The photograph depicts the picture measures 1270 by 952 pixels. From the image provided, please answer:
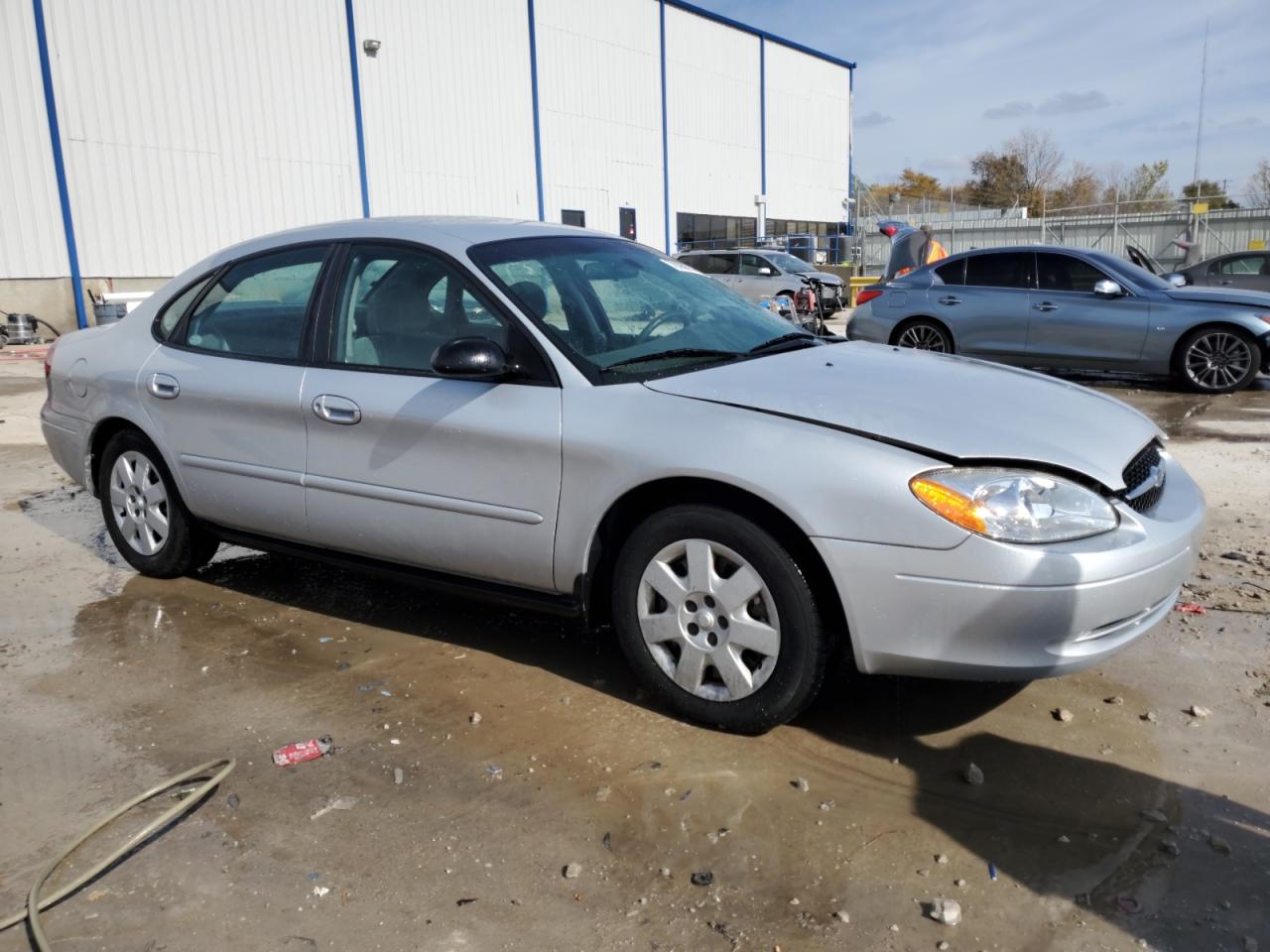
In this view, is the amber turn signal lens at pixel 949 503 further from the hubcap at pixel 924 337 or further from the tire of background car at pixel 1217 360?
the hubcap at pixel 924 337

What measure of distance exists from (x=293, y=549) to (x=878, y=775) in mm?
2549

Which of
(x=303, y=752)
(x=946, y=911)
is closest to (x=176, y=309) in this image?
(x=303, y=752)

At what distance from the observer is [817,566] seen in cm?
308

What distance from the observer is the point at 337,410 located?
13.0 ft

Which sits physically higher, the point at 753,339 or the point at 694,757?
the point at 753,339

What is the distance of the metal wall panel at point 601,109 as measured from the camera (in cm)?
2703

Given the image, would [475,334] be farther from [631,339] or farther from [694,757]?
[694,757]

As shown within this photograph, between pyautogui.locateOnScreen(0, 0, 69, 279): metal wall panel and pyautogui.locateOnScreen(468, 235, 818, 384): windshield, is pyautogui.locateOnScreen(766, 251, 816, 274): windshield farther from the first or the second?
pyautogui.locateOnScreen(468, 235, 818, 384): windshield

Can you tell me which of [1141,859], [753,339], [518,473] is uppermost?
[753,339]

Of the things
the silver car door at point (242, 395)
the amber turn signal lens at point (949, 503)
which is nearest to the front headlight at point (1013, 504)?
the amber turn signal lens at point (949, 503)

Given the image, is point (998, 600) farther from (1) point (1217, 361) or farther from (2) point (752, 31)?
(2) point (752, 31)

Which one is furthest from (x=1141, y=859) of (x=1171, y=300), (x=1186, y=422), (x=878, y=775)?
(x=1171, y=300)

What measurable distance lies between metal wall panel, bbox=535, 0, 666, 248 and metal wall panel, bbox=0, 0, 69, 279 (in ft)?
39.8

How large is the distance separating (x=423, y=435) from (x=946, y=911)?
7.53 feet
